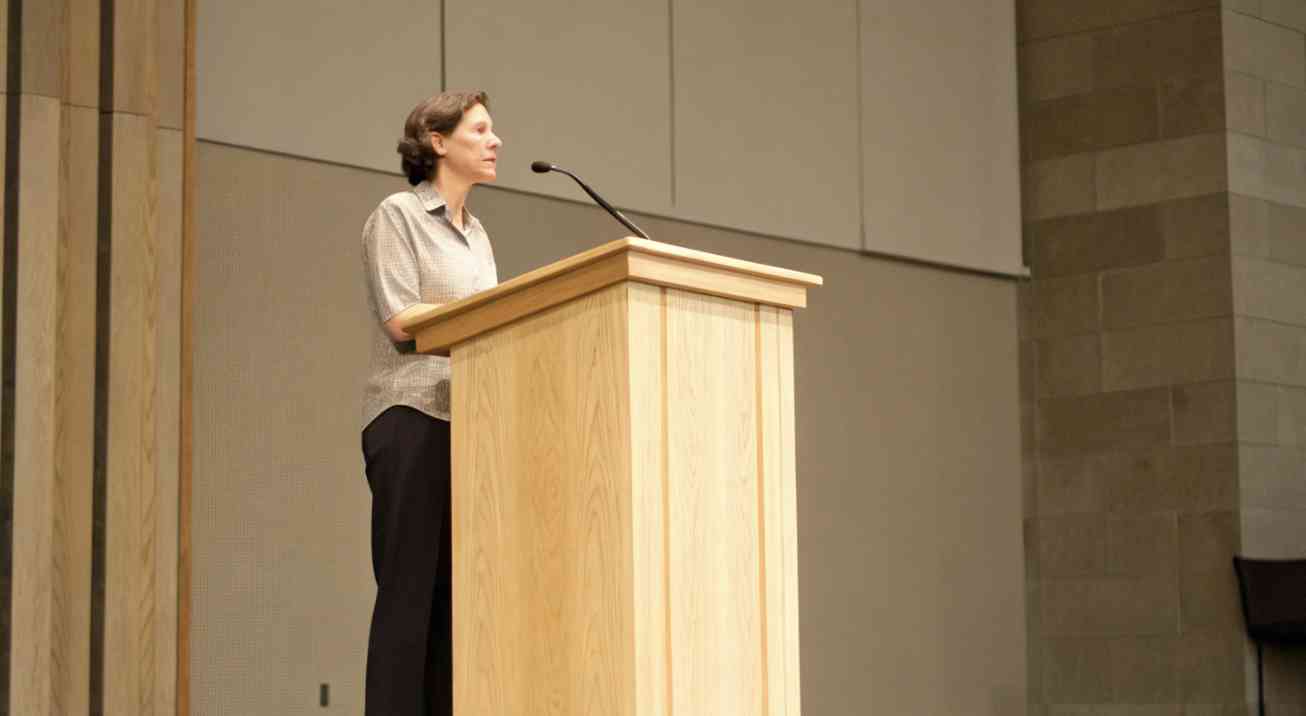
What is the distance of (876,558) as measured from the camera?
6.20m

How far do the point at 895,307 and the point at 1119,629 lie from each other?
57.6 inches

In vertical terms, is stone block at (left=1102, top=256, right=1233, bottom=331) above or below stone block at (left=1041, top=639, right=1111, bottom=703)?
above

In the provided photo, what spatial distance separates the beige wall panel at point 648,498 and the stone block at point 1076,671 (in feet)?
15.4

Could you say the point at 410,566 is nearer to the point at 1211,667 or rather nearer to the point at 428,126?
the point at 428,126

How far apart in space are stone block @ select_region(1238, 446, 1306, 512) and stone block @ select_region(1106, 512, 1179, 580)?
0.94ft

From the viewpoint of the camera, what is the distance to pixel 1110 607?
659 centimetres

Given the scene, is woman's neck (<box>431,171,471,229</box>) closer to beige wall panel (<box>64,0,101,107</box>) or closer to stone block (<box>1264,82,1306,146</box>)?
beige wall panel (<box>64,0,101,107</box>)

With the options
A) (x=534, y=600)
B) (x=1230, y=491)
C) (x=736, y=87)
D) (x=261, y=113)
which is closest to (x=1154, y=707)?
(x=1230, y=491)

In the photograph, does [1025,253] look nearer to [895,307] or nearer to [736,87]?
[895,307]

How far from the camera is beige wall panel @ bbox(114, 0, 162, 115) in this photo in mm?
4273

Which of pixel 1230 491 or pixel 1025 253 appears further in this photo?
pixel 1025 253

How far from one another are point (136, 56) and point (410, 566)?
7.29ft

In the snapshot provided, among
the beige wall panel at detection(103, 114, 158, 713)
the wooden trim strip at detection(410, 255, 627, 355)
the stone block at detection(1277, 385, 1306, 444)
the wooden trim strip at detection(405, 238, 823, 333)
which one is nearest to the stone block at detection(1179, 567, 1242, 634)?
the stone block at detection(1277, 385, 1306, 444)

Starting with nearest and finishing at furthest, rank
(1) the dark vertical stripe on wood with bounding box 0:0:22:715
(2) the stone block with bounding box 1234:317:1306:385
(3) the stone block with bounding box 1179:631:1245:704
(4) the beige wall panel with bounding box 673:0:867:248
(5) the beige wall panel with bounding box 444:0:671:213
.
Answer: (1) the dark vertical stripe on wood with bounding box 0:0:22:715, (5) the beige wall panel with bounding box 444:0:671:213, (4) the beige wall panel with bounding box 673:0:867:248, (3) the stone block with bounding box 1179:631:1245:704, (2) the stone block with bounding box 1234:317:1306:385
